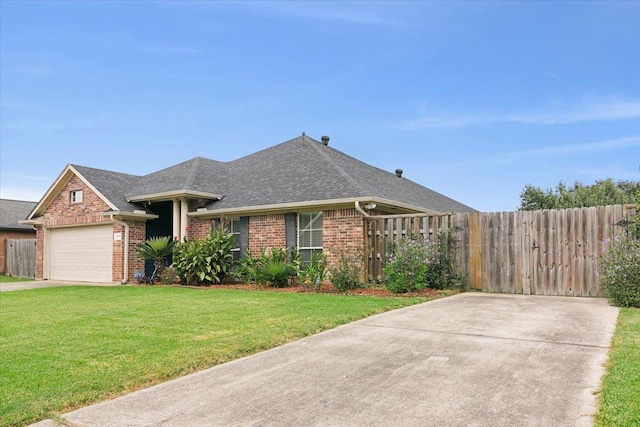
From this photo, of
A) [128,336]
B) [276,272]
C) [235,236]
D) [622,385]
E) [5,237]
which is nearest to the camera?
[622,385]

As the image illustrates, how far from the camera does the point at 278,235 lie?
15.4 meters

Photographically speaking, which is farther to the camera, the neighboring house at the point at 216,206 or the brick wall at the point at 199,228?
the brick wall at the point at 199,228

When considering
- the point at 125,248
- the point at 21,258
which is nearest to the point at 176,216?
the point at 125,248

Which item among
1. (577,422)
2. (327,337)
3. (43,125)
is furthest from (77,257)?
(577,422)

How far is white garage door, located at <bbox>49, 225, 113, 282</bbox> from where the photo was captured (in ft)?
60.3

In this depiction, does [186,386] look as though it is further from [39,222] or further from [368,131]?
[39,222]

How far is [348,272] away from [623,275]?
19.9 ft

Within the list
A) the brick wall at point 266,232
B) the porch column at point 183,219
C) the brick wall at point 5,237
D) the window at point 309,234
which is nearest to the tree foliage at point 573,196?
the window at point 309,234

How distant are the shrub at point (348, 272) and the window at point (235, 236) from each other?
445cm

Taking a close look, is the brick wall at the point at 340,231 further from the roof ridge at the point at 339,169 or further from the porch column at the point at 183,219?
the porch column at the point at 183,219

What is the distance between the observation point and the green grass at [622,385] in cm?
351

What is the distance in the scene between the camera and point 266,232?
15750 mm

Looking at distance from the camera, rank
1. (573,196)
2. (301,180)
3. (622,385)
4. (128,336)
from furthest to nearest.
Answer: (573,196) < (301,180) < (128,336) < (622,385)

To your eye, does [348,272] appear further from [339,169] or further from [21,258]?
[21,258]
